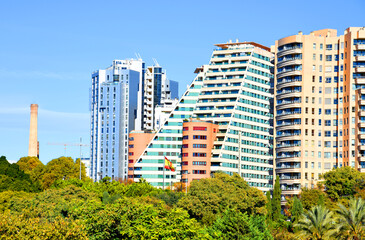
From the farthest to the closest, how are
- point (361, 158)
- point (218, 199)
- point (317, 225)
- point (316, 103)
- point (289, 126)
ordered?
point (316, 103) → point (289, 126) → point (361, 158) → point (218, 199) → point (317, 225)

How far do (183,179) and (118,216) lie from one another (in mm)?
114981

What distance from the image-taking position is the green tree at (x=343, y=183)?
152 meters

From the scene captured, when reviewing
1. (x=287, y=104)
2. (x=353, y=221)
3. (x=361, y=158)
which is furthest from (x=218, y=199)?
(x=287, y=104)

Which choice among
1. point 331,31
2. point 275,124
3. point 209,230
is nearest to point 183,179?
point 275,124

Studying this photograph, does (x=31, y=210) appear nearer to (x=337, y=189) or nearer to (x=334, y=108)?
(x=337, y=189)

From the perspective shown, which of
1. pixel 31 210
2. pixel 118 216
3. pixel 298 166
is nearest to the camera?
pixel 118 216

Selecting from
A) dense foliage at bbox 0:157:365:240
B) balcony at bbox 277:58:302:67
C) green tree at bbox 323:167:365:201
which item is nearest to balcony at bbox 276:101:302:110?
balcony at bbox 277:58:302:67

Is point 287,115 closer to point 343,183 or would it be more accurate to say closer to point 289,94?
point 289,94

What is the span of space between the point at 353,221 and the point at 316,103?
104m

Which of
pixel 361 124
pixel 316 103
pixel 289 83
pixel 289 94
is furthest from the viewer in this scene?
pixel 289 83

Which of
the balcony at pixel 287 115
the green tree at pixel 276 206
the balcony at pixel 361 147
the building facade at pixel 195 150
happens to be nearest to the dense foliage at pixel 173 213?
the green tree at pixel 276 206

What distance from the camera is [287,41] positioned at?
187 meters

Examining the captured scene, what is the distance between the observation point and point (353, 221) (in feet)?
276

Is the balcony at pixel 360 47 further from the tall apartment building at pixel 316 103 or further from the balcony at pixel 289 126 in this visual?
the balcony at pixel 289 126
